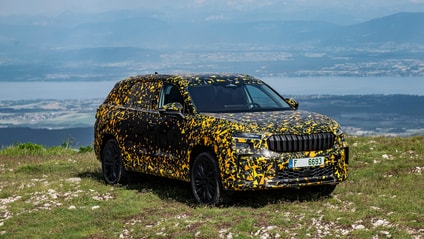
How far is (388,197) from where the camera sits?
11.2 meters

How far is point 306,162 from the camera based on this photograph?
10.7 metres

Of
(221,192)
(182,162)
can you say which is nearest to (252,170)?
(221,192)

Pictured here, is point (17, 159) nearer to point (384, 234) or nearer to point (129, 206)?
point (129, 206)

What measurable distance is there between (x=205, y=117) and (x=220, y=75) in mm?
1688

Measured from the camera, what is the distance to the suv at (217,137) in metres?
10.5

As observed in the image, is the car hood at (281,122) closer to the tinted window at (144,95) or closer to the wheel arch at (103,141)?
the tinted window at (144,95)

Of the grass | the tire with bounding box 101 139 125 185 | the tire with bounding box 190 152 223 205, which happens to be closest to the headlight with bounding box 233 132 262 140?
the tire with bounding box 190 152 223 205

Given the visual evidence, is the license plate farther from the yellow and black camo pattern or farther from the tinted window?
the tinted window

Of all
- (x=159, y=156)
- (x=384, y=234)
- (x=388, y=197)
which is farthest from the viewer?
(x=159, y=156)

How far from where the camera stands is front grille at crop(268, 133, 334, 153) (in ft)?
34.7

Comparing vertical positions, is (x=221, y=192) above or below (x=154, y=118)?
below

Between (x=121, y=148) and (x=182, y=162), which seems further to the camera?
(x=121, y=148)

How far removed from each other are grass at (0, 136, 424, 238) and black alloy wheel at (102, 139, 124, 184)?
228 mm

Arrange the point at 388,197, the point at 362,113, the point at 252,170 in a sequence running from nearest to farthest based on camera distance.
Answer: the point at 252,170 < the point at 388,197 < the point at 362,113
